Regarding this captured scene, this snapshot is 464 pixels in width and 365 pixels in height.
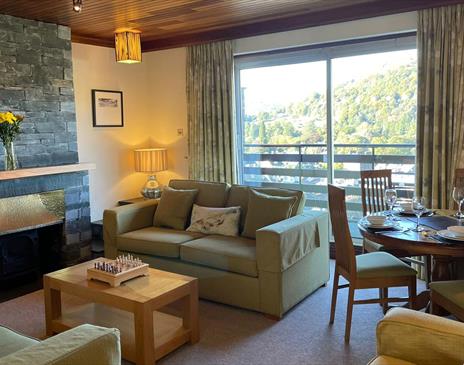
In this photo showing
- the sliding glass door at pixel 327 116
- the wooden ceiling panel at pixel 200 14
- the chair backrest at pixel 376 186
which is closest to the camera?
the chair backrest at pixel 376 186

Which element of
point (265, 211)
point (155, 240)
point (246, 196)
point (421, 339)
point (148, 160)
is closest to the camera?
point (421, 339)

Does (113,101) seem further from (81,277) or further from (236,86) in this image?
(81,277)

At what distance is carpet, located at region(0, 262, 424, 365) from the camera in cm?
293

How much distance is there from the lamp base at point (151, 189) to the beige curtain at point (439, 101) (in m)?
3.16

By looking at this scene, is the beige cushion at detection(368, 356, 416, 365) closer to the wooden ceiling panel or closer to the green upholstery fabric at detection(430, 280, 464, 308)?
the green upholstery fabric at detection(430, 280, 464, 308)

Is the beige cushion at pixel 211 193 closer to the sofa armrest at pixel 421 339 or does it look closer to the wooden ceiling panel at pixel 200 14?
the wooden ceiling panel at pixel 200 14

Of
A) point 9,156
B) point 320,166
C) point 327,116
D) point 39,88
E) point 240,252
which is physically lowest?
point 240,252

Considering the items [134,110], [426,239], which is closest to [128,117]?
[134,110]

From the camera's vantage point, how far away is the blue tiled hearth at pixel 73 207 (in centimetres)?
474

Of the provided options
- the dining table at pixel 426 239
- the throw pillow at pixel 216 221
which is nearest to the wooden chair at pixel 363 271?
the dining table at pixel 426 239

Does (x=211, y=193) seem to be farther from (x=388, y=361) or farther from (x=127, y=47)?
(x=388, y=361)

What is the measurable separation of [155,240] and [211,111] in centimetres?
210

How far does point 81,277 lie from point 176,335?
2.63 ft

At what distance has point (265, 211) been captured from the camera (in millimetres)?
4000
